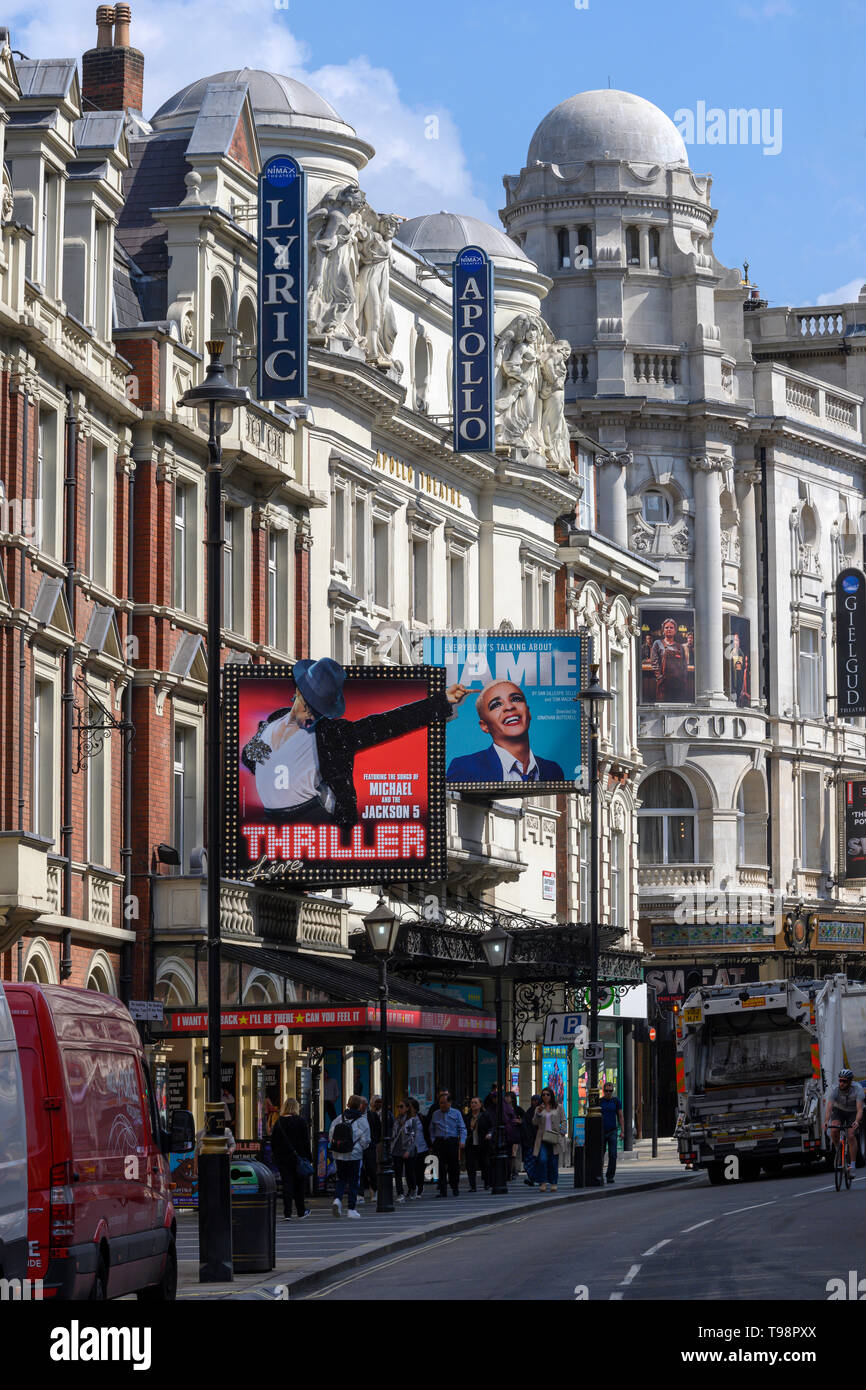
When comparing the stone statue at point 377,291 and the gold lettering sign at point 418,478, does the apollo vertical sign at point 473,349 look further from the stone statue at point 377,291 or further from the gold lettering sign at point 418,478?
the stone statue at point 377,291

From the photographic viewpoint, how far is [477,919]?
50.4 m

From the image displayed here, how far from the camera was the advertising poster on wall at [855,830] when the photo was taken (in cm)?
7788

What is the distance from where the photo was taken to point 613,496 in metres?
73.0

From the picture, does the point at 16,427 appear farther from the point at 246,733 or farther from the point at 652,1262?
the point at 652,1262

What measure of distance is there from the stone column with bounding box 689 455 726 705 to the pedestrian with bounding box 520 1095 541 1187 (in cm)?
2839

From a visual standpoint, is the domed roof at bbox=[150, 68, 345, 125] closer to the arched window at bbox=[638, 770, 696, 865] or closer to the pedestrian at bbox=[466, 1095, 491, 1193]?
the pedestrian at bbox=[466, 1095, 491, 1193]

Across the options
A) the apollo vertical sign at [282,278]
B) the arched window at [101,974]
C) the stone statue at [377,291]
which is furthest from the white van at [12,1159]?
the stone statue at [377,291]

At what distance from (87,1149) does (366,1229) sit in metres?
13.7

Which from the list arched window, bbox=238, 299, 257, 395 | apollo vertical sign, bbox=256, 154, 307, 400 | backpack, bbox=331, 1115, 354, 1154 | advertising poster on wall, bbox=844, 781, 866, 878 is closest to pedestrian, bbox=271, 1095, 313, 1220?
backpack, bbox=331, 1115, 354, 1154

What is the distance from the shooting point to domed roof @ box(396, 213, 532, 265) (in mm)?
55531

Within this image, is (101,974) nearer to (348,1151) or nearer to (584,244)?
(348,1151)

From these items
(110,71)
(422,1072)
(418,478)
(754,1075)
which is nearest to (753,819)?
(418,478)

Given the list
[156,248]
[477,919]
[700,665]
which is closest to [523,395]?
[477,919]

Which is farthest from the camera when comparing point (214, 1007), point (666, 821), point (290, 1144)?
point (666, 821)
